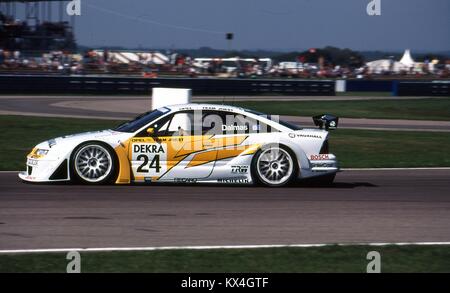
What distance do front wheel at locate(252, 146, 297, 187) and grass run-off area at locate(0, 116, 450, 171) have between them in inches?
132

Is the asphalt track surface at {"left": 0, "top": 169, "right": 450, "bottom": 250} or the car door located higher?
the car door

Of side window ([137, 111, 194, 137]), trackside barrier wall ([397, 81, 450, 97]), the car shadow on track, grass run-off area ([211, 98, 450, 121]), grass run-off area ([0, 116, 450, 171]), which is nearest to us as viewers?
the car shadow on track

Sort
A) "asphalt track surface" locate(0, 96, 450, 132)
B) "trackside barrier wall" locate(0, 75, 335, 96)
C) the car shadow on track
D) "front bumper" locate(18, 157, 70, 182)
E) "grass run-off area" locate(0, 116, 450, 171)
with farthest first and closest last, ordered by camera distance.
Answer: "trackside barrier wall" locate(0, 75, 335, 96)
"asphalt track surface" locate(0, 96, 450, 132)
"grass run-off area" locate(0, 116, 450, 171)
the car shadow on track
"front bumper" locate(18, 157, 70, 182)

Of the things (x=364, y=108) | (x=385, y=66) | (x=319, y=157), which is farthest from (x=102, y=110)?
(x=385, y=66)

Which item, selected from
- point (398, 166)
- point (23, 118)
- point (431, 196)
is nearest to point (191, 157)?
point (431, 196)

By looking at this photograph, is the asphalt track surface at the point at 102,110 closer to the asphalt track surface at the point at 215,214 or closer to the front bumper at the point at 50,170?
the asphalt track surface at the point at 215,214

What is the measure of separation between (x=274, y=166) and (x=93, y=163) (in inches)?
98.4

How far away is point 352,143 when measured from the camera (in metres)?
18.0

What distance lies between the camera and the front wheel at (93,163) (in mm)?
10609

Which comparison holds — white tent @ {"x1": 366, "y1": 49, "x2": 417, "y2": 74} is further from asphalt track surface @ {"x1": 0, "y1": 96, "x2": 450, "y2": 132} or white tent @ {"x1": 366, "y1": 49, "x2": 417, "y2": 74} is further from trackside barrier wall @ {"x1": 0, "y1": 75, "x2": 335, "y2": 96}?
asphalt track surface @ {"x1": 0, "y1": 96, "x2": 450, "y2": 132}

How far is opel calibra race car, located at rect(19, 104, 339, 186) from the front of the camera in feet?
34.9

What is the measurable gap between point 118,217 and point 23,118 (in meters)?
14.6

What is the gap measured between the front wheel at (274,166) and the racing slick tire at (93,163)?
1.98 meters

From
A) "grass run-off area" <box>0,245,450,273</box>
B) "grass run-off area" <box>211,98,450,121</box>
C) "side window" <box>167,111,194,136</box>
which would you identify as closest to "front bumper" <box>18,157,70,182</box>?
"side window" <box>167,111,194,136</box>
